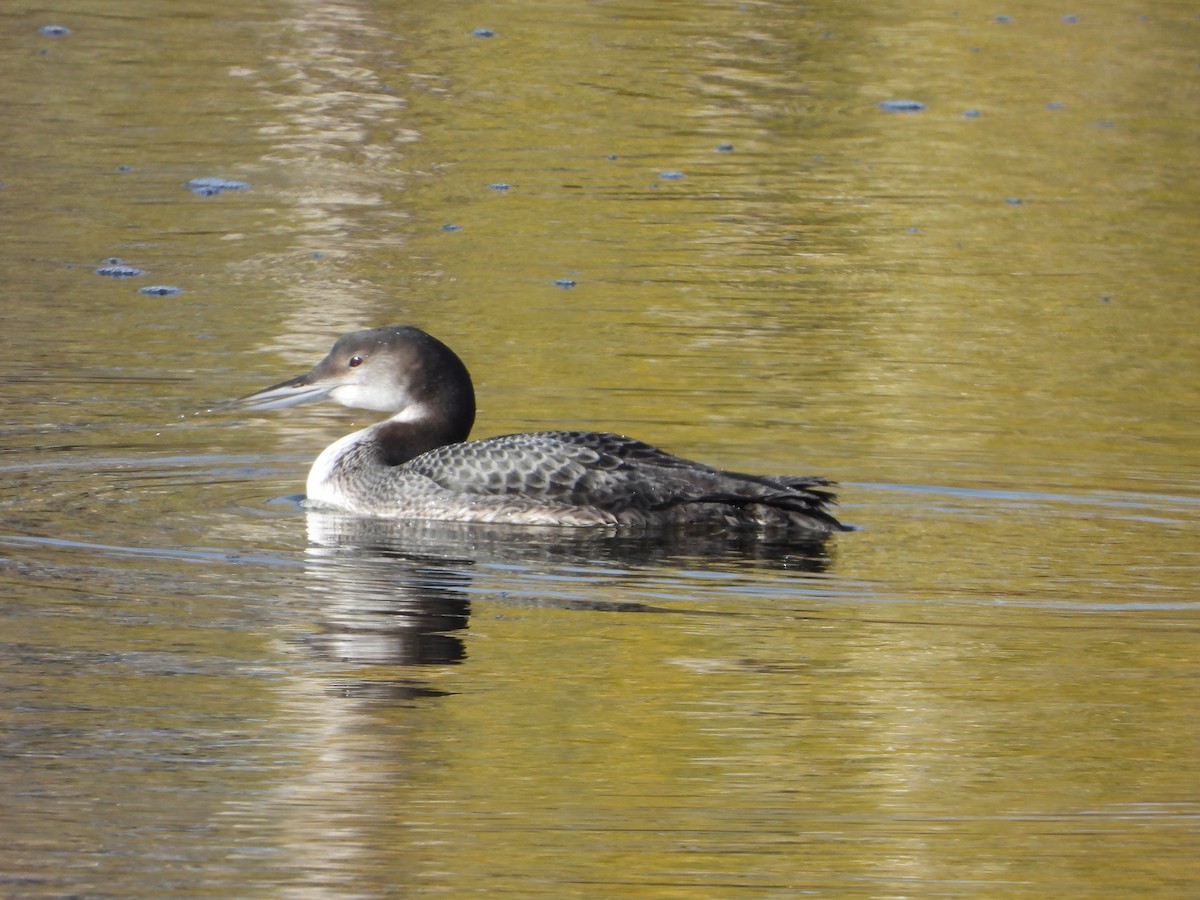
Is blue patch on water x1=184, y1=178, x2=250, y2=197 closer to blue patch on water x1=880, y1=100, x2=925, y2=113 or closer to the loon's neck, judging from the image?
the loon's neck

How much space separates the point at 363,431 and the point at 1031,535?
248cm

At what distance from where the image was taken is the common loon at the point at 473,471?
7750 mm

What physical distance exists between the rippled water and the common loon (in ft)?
0.58

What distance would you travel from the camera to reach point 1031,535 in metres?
7.57

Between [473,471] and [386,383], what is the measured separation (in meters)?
0.74

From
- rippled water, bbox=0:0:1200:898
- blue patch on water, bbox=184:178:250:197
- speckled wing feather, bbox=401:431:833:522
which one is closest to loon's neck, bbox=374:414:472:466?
rippled water, bbox=0:0:1200:898

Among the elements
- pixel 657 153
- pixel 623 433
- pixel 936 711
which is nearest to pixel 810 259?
pixel 657 153

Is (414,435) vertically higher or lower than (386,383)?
lower

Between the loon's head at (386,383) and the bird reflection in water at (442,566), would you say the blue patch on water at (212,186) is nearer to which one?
the loon's head at (386,383)

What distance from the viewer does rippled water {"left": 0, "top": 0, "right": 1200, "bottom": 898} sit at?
4.86 meters

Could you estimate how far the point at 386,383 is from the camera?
8570mm

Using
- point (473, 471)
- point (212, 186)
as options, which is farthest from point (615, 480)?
point (212, 186)

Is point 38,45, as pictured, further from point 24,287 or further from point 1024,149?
point 1024,149

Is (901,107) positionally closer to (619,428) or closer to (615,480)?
(619,428)
